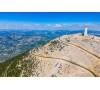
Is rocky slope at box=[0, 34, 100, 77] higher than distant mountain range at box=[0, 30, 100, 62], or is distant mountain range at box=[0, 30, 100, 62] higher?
distant mountain range at box=[0, 30, 100, 62]

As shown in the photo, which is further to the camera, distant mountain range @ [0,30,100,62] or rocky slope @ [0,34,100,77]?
distant mountain range @ [0,30,100,62]

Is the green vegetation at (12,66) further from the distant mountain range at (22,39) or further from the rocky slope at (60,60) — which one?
the distant mountain range at (22,39)

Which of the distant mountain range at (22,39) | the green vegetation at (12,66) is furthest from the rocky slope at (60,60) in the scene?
the distant mountain range at (22,39)

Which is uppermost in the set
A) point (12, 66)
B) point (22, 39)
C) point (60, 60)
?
point (22, 39)

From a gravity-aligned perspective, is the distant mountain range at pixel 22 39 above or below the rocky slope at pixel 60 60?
above

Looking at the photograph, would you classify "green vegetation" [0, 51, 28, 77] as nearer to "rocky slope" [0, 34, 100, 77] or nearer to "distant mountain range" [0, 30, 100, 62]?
"rocky slope" [0, 34, 100, 77]

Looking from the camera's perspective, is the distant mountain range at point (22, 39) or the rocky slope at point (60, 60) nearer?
the rocky slope at point (60, 60)

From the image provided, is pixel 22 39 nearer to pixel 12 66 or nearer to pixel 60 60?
pixel 12 66

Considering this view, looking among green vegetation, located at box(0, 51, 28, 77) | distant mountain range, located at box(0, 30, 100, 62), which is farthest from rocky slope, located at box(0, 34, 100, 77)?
distant mountain range, located at box(0, 30, 100, 62)

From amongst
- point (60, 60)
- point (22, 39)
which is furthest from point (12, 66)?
point (60, 60)
